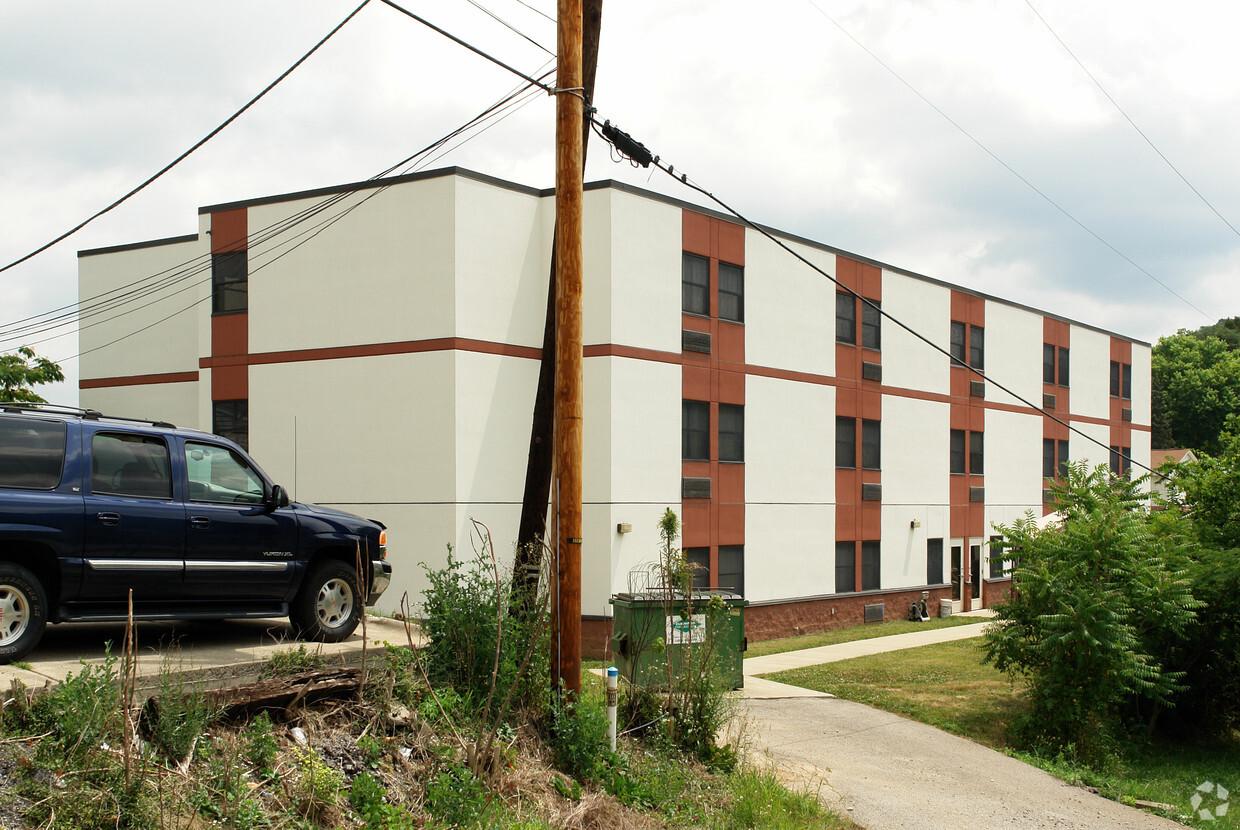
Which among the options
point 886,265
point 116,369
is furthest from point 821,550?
point 116,369

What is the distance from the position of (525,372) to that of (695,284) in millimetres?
5008

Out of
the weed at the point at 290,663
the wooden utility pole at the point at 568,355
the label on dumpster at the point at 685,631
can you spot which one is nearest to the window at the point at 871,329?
the label on dumpster at the point at 685,631

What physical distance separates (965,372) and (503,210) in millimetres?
18698

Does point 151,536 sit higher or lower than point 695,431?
lower

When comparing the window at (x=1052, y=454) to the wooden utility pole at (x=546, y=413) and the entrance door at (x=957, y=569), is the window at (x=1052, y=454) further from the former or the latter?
the wooden utility pole at (x=546, y=413)

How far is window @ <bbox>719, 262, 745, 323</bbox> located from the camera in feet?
84.2

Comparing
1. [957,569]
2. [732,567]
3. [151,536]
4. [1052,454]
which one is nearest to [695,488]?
[732,567]

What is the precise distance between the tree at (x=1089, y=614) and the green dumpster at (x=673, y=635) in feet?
12.5

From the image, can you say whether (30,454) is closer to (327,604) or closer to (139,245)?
(327,604)

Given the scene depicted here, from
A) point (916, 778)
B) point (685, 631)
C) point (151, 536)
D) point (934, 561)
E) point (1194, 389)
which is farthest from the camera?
point (1194, 389)

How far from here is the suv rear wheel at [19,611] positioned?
314 inches

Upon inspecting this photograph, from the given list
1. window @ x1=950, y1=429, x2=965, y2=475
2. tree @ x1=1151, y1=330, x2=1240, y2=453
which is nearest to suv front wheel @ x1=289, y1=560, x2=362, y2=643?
window @ x1=950, y1=429, x2=965, y2=475

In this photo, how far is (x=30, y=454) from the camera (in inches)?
330

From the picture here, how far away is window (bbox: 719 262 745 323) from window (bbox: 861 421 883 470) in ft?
20.8
